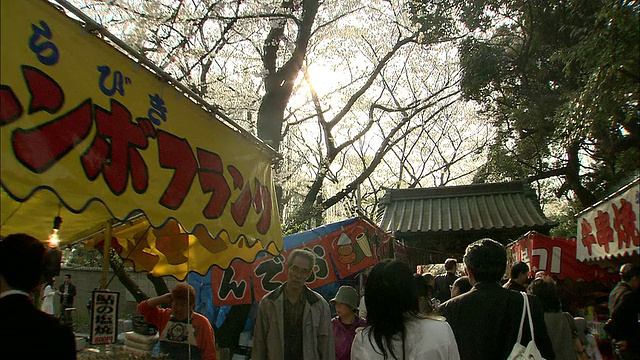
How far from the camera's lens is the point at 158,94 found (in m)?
3.37

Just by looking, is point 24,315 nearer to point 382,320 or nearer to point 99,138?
point 99,138

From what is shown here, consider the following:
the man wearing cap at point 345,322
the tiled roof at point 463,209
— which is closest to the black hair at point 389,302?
the man wearing cap at point 345,322

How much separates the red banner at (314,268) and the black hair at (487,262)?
4.31 meters

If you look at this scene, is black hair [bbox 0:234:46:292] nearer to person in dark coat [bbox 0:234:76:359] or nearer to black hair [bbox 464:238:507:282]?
person in dark coat [bbox 0:234:76:359]

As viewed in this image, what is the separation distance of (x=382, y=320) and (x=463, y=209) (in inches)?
488

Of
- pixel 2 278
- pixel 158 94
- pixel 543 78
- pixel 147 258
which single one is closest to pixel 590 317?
pixel 543 78

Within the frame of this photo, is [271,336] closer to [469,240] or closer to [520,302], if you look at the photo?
[520,302]

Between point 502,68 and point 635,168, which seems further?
point 502,68

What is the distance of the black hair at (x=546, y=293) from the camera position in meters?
5.16

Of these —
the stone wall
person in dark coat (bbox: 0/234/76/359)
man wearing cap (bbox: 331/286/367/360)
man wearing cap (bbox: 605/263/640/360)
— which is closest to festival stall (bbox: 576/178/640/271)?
Answer: man wearing cap (bbox: 605/263/640/360)

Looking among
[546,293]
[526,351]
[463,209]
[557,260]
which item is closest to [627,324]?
[546,293]

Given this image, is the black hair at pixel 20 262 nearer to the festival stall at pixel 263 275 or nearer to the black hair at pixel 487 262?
the black hair at pixel 487 262

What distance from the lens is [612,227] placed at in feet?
21.5

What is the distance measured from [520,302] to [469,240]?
A: 10740mm
